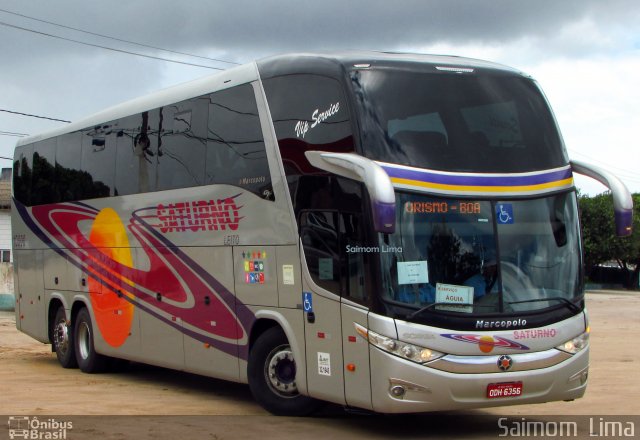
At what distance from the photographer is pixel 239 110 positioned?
41.7 ft

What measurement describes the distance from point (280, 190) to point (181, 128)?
9.92 ft

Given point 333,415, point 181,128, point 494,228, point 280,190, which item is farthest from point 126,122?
point 494,228

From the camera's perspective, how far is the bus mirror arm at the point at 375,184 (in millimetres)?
9328

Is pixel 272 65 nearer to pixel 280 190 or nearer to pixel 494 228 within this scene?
pixel 280 190

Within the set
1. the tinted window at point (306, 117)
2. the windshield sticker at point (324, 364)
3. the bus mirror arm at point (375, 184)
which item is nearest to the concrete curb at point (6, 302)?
the tinted window at point (306, 117)

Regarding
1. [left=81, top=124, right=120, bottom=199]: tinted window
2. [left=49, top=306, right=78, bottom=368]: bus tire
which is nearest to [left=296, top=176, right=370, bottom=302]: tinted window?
[left=81, top=124, right=120, bottom=199]: tinted window

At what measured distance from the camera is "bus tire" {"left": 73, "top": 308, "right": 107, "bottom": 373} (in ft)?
56.2

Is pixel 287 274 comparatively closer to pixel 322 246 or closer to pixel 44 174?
pixel 322 246

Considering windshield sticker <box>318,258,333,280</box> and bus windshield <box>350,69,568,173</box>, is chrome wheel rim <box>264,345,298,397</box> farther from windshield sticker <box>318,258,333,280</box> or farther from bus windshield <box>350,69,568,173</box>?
bus windshield <box>350,69,568,173</box>

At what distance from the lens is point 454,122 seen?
10.7m

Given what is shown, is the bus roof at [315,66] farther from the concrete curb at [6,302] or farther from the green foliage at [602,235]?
the green foliage at [602,235]

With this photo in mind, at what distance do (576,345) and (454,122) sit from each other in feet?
8.77

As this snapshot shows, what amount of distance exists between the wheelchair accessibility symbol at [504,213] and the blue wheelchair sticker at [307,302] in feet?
7.42

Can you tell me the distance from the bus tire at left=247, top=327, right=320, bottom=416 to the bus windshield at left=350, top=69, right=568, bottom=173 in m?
2.87
